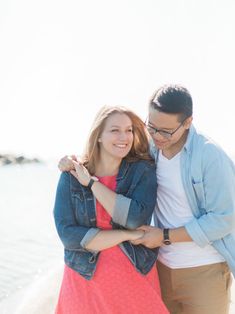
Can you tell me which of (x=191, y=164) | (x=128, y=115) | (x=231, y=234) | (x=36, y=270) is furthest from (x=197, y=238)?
(x=36, y=270)

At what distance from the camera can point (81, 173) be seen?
129 inches

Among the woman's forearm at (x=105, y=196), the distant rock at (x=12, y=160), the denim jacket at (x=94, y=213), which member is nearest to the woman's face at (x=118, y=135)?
the denim jacket at (x=94, y=213)

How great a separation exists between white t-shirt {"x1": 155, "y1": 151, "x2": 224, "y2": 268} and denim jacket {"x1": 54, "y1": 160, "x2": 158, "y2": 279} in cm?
10

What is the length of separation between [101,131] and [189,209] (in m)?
0.77

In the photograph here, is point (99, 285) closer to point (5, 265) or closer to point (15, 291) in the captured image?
point (15, 291)

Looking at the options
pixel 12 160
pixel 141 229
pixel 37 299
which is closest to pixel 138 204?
pixel 141 229

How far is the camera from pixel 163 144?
327 centimetres

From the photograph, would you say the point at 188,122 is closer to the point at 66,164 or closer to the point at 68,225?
the point at 66,164

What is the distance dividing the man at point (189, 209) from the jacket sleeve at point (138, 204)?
0.36 ft

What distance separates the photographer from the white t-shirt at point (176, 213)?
331cm

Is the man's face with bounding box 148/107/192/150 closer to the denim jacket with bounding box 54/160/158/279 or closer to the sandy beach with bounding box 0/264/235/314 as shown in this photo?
the denim jacket with bounding box 54/160/158/279

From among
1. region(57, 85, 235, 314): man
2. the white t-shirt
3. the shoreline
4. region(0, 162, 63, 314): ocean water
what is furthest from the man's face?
region(0, 162, 63, 314): ocean water

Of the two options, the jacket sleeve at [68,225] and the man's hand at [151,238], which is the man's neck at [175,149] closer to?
the man's hand at [151,238]

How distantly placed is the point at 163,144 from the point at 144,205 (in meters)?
0.41
